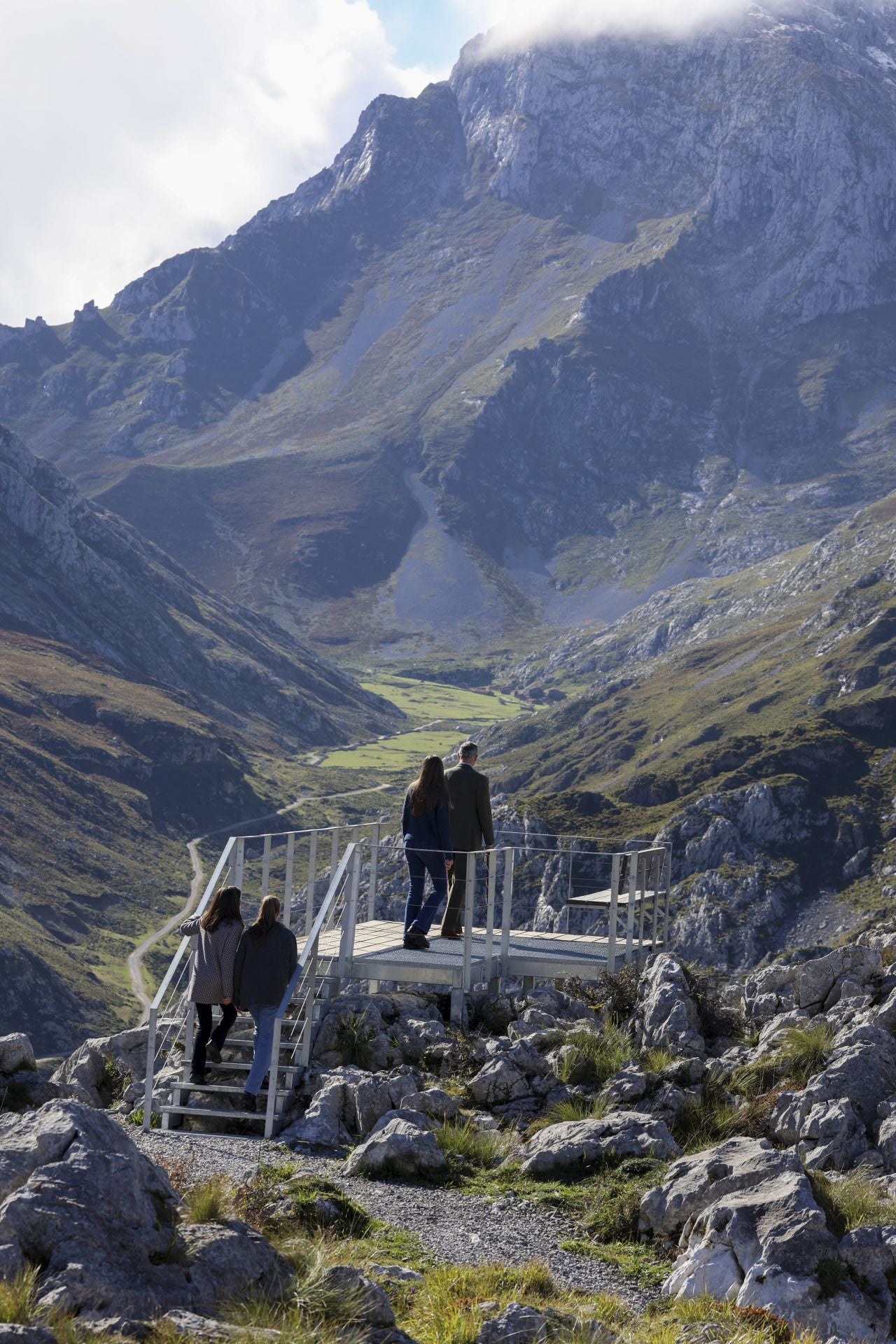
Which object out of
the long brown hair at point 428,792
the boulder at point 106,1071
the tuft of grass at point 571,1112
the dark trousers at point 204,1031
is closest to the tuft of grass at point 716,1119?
the tuft of grass at point 571,1112

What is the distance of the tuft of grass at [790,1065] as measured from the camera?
662 inches

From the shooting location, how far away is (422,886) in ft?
70.4

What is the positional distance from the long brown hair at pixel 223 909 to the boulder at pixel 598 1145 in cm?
426

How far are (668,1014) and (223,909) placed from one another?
6.04m

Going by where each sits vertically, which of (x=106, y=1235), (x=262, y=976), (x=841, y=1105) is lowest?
(x=106, y=1235)

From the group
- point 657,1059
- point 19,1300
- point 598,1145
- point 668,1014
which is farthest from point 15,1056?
point 19,1300

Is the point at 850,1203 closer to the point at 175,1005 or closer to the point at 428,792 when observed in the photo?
the point at 428,792

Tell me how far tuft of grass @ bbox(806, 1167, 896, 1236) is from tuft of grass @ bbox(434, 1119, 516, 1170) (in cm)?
375

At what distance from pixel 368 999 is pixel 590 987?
4004 millimetres

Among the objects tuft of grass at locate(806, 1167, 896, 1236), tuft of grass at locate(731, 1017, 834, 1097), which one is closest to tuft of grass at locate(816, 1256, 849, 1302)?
tuft of grass at locate(806, 1167, 896, 1236)

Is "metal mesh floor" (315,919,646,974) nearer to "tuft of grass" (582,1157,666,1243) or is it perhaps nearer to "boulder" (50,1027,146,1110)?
"boulder" (50,1027,146,1110)

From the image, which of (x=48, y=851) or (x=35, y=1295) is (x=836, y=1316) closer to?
(x=35, y=1295)

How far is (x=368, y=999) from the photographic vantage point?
771 inches

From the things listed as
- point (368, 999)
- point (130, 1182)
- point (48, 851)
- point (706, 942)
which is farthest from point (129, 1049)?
point (48, 851)
